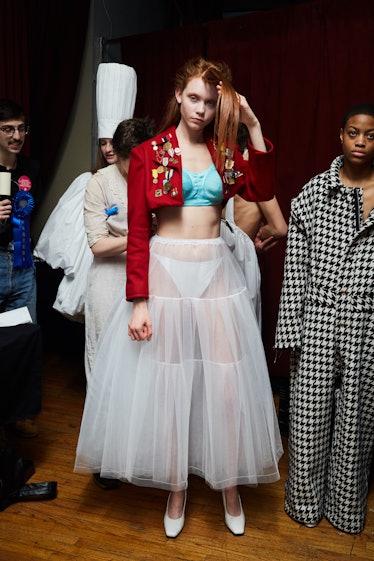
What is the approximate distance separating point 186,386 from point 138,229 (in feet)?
1.76

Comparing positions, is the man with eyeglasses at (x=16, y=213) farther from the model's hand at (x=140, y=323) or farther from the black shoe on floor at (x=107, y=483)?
the model's hand at (x=140, y=323)

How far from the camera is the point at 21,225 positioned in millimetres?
2453

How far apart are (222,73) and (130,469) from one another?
4.30ft

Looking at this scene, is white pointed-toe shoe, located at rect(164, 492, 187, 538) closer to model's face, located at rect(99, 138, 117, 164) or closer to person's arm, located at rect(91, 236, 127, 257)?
person's arm, located at rect(91, 236, 127, 257)

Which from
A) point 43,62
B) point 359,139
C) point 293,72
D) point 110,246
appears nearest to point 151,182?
point 110,246

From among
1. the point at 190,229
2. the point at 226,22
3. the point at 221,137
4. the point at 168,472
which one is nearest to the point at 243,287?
the point at 190,229

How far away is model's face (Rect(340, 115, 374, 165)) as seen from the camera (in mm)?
1771

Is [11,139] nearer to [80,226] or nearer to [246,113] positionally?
[80,226]

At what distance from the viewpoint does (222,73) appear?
5.69ft

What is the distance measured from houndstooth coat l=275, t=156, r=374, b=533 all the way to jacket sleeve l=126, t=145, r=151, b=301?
0.54 meters

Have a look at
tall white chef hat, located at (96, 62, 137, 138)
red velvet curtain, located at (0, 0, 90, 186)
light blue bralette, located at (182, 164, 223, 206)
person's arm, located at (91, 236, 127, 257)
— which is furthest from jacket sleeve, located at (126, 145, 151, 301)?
red velvet curtain, located at (0, 0, 90, 186)

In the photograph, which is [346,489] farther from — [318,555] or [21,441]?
[21,441]

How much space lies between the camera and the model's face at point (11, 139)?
7.67 feet

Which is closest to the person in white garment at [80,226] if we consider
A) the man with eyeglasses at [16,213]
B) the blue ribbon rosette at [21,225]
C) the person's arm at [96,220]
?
the man with eyeglasses at [16,213]
